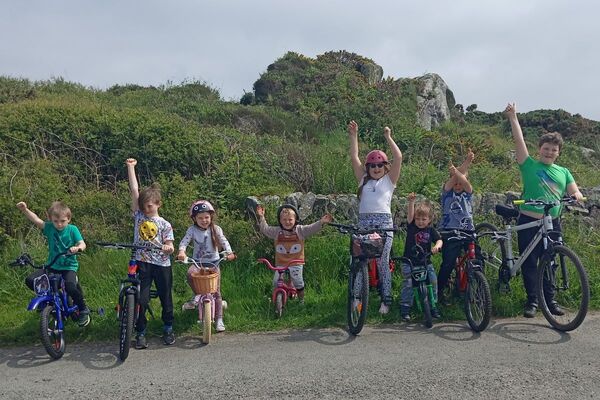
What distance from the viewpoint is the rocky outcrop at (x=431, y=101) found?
17.5m

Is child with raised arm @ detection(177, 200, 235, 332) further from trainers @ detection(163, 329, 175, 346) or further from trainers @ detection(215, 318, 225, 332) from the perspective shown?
trainers @ detection(163, 329, 175, 346)

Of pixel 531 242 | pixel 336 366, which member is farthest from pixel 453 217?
pixel 336 366

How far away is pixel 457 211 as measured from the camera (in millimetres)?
6207

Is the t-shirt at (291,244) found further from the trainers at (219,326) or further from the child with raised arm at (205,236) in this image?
the trainers at (219,326)

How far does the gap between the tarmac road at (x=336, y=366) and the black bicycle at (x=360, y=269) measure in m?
0.21

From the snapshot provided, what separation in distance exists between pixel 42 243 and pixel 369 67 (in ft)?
54.1

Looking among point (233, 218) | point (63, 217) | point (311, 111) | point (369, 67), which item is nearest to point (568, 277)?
point (233, 218)

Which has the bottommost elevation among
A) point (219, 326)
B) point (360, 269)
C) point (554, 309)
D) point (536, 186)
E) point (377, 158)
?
point (219, 326)

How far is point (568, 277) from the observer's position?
5668mm

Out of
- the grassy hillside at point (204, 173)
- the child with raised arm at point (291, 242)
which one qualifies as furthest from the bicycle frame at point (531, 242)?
the child with raised arm at point (291, 242)

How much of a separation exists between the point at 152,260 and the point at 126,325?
79 cm

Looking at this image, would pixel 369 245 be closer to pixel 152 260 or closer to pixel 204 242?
pixel 204 242

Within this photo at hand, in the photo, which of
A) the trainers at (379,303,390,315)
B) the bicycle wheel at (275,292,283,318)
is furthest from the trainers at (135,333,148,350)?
the trainers at (379,303,390,315)

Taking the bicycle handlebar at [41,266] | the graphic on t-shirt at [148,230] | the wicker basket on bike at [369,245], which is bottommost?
the bicycle handlebar at [41,266]
